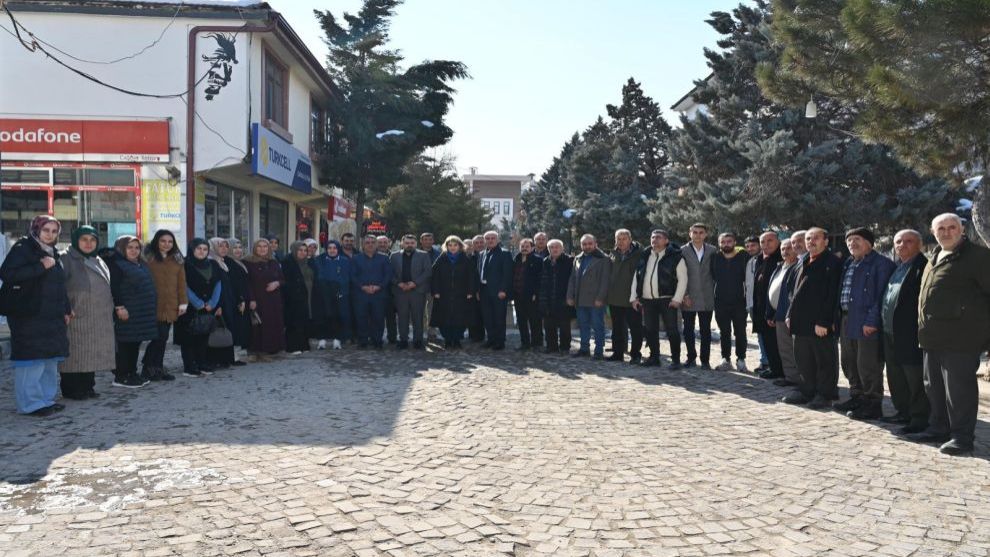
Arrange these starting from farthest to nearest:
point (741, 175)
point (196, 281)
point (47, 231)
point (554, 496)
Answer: point (741, 175) < point (196, 281) < point (47, 231) < point (554, 496)

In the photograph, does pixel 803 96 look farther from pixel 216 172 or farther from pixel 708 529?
pixel 216 172

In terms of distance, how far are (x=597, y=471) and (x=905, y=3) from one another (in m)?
5.59

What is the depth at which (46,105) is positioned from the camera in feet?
45.2

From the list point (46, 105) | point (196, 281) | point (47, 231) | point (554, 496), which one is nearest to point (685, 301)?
point (554, 496)

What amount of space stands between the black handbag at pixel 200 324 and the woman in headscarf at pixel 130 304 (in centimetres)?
62

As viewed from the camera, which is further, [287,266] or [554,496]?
[287,266]

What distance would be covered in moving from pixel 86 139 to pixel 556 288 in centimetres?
1001

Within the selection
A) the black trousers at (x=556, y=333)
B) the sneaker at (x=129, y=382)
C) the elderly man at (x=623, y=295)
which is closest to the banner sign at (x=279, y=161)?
the sneaker at (x=129, y=382)

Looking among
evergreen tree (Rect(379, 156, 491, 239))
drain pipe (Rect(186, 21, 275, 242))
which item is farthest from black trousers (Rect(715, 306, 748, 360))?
evergreen tree (Rect(379, 156, 491, 239))

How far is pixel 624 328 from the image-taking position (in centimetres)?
1040

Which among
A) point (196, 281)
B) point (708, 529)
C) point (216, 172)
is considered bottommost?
point (708, 529)

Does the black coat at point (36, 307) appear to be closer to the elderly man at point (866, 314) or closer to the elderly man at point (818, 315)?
the elderly man at point (818, 315)

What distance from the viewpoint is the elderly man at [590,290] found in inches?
411

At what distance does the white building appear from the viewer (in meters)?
13.6
